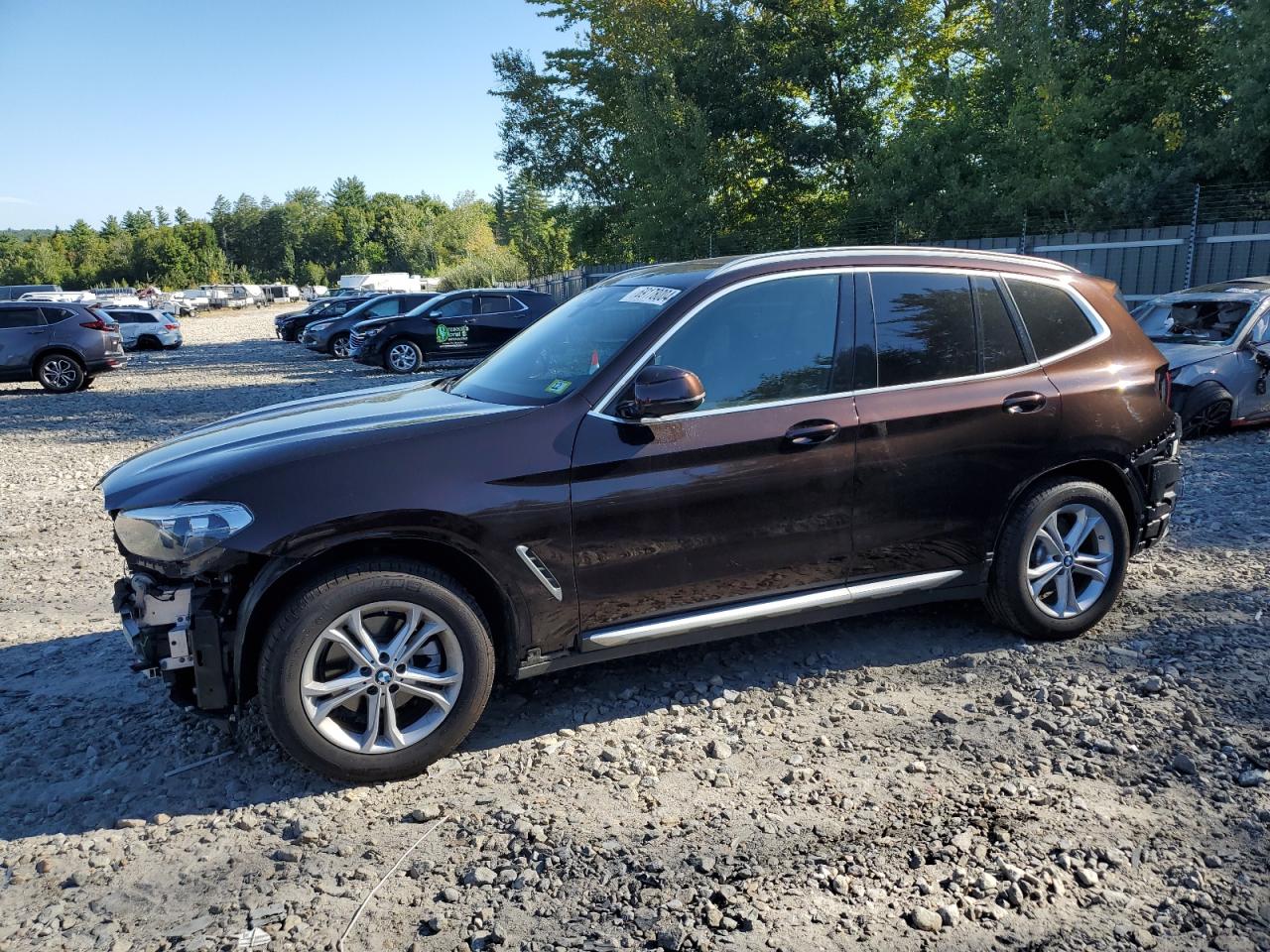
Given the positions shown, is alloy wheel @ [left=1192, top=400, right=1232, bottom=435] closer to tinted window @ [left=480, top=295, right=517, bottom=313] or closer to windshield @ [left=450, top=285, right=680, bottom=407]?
windshield @ [left=450, top=285, right=680, bottom=407]

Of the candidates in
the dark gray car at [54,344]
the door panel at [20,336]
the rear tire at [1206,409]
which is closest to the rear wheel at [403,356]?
the dark gray car at [54,344]

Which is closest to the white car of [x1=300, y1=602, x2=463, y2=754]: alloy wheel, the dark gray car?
the dark gray car

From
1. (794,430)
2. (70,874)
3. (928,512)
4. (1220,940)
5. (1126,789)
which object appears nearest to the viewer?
(1220,940)

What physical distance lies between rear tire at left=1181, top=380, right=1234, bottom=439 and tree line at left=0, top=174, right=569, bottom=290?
8427 cm

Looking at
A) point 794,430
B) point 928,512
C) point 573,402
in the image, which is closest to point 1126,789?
point 928,512

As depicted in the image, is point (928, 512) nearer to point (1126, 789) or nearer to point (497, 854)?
point (1126, 789)

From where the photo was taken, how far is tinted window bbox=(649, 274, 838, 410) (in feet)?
12.3

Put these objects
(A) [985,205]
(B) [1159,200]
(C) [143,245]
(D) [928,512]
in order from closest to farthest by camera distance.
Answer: (D) [928,512] < (B) [1159,200] < (A) [985,205] < (C) [143,245]

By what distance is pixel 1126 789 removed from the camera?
10.4 feet

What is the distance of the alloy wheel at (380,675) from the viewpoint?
3.21m

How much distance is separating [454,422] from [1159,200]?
727 inches

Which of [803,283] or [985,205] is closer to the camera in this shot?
[803,283]

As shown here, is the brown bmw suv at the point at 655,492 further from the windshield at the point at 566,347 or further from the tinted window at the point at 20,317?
the tinted window at the point at 20,317

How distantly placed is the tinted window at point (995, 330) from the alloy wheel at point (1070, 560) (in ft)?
2.49
